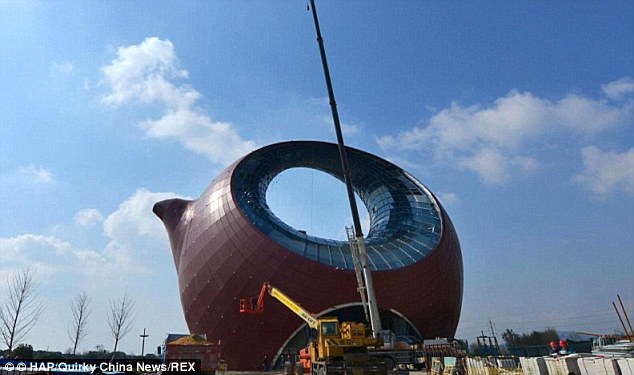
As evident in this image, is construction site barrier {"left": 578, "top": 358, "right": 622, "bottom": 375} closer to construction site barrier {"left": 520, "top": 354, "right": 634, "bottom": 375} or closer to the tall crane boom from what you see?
construction site barrier {"left": 520, "top": 354, "right": 634, "bottom": 375}

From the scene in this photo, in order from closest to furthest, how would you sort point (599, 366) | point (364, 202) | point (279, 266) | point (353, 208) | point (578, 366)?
point (599, 366) → point (578, 366) → point (353, 208) → point (279, 266) → point (364, 202)

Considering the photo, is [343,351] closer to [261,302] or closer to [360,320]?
[261,302]

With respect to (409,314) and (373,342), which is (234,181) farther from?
(373,342)

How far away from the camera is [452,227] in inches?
1863

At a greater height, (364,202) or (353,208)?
(364,202)

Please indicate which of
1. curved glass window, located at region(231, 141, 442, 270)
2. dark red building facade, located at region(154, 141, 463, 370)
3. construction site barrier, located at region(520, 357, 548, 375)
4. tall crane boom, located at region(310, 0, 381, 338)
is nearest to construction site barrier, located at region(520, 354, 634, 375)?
construction site barrier, located at region(520, 357, 548, 375)

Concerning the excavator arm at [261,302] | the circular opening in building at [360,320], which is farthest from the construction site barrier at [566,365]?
the circular opening in building at [360,320]

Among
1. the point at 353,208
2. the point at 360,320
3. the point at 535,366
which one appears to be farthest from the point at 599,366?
the point at 360,320

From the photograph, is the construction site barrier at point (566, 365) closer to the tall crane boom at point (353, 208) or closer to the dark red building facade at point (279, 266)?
the tall crane boom at point (353, 208)

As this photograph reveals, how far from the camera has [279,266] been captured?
36.2 meters

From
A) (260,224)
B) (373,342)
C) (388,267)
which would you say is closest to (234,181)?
(260,224)

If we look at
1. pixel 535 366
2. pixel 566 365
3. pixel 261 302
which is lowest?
pixel 535 366

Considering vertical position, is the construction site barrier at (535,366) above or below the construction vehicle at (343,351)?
below

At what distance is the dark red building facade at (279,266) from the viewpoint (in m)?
36.2
